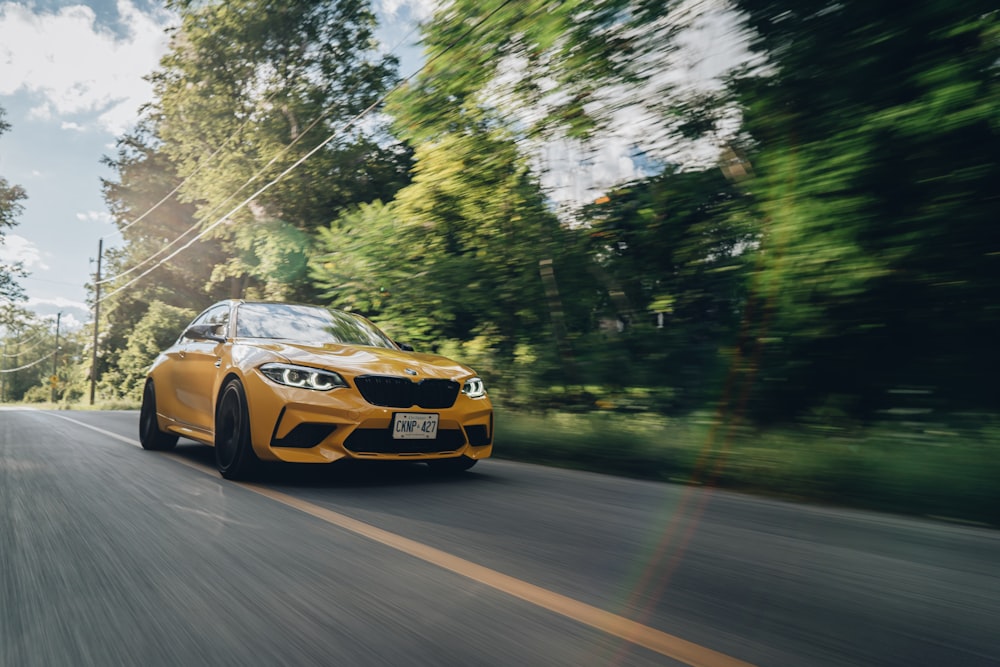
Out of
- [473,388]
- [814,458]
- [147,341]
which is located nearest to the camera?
[814,458]

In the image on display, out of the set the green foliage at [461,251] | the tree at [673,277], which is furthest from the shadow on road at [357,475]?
the green foliage at [461,251]

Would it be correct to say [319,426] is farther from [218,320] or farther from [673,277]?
[673,277]

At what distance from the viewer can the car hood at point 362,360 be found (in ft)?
17.4

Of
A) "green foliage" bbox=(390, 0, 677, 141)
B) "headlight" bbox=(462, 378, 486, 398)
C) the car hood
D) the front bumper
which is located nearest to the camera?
the front bumper

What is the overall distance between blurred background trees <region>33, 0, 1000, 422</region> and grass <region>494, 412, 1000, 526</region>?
0.43 meters

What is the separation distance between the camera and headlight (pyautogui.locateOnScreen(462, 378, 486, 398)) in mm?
5754

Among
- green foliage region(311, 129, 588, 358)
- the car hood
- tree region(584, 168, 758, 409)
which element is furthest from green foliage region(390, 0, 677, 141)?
the car hood

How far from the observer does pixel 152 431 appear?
7.88 m

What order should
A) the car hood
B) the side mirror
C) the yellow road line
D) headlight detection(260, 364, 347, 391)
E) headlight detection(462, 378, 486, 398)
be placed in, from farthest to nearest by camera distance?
the side mirror
headlight detection(462, 378, 486, 398)
the car hood
headlight detection(260, 364, 347, 391)
the yellow road line

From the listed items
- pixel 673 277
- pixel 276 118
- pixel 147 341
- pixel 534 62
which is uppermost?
pixel 276 118

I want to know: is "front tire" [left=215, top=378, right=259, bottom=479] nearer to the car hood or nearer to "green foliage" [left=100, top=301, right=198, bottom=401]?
the car hood

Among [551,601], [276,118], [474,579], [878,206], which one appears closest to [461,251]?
[878,206]

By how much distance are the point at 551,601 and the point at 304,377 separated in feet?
9.85

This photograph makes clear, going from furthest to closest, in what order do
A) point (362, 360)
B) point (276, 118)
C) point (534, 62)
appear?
point (276, 118) < point (534, 62) < point (362, 360)
